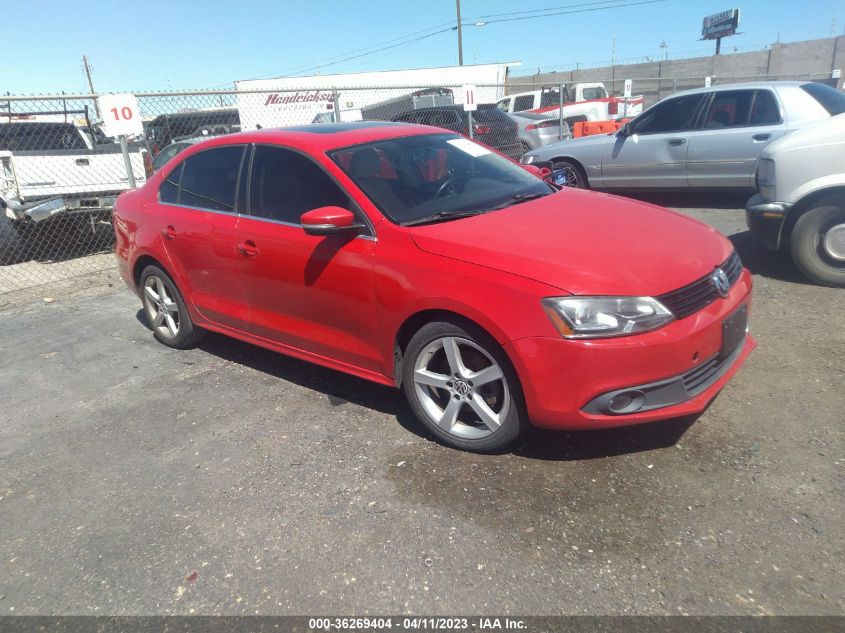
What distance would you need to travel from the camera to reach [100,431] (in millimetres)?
3809

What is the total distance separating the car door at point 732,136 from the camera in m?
7.69

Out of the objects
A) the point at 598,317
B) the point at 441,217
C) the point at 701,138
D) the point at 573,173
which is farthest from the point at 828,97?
the point at 598,317

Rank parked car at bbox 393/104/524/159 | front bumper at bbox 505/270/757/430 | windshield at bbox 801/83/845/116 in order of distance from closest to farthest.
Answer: front bumper at bbox 505/270/757/430, windshield at bbox 801/83/845/116, parked car at bbox 393/104/524/159

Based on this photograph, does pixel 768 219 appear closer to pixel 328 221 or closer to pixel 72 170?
pixel 328 221

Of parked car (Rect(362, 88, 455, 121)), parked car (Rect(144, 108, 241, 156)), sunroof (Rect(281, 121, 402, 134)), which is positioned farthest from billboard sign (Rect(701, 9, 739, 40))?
sunroof (Rect(281, 121, 402, 134))

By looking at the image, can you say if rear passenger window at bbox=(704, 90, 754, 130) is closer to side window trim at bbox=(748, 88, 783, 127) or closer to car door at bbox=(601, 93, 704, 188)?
side window trim at bbox=(748, 88, 783, 127)

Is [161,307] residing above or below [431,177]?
below

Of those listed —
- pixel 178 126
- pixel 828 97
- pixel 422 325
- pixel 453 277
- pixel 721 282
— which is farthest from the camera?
pixel 178 126

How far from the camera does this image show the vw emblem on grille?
2992mm

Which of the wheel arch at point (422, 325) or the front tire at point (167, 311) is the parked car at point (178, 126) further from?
the wheel arch at point (422, 325)

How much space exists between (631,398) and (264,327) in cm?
236

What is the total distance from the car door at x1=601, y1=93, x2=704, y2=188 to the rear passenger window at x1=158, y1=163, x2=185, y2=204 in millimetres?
6450

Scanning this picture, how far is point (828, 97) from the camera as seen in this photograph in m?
7.66

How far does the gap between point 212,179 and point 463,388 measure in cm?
243
